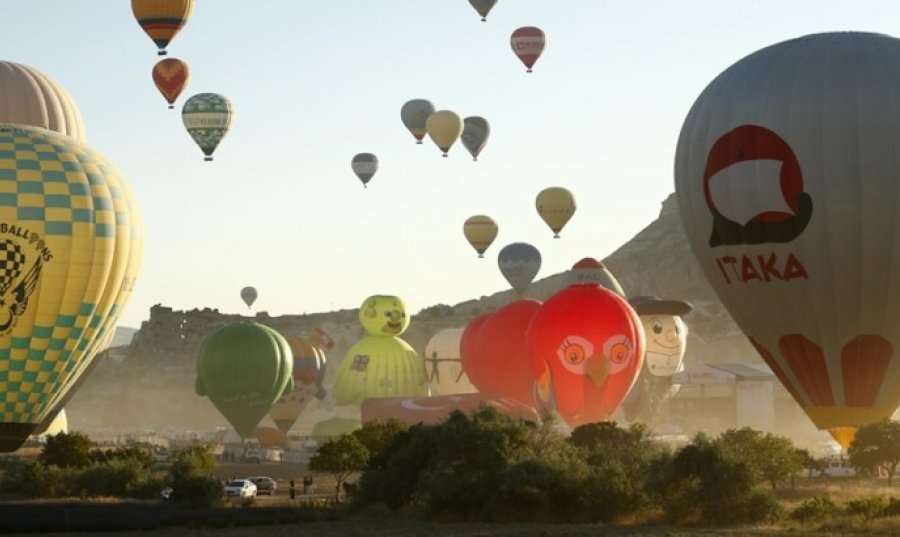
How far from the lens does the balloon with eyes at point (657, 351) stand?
3401 inches

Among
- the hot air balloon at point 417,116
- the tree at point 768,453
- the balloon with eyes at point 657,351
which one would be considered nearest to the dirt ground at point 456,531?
the tree at point 768,453

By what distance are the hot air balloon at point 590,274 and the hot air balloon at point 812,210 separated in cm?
3582

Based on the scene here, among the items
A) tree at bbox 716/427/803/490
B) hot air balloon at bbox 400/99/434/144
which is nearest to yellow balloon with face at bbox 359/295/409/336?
hot air balloon at bbox 400/99/434/144

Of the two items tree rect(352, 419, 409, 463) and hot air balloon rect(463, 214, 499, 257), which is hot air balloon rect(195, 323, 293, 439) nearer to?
hot air balloon rect(463, 214, 499, 257)

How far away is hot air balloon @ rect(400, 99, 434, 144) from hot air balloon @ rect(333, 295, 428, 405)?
933 centimetres

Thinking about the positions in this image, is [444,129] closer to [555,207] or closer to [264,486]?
[555,207]

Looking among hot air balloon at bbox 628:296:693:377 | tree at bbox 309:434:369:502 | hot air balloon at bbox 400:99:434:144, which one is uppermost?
hot air balloon at bbox 400:99:434:144

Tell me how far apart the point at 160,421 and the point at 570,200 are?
69302 mm

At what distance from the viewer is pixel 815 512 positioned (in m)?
39.3

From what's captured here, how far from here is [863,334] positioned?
1881 inches

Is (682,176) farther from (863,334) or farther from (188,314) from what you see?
(188,314)

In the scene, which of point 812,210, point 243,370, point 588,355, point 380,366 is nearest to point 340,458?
point 812,210

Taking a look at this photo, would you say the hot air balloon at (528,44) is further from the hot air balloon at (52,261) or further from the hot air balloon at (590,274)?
the hot air balloon at (52,261)

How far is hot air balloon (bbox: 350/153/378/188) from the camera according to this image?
104537 millimetres
